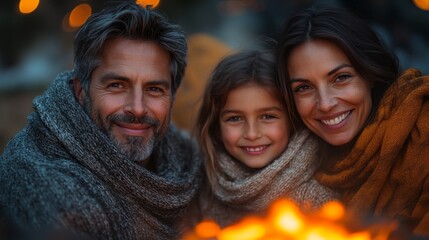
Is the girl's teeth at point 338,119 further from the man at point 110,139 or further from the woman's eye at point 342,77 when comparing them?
the man at point 110,139

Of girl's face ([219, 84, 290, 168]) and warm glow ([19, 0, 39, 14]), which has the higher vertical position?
warm glow ([19, 0, 39, 14])

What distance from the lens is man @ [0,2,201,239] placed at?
2510mm

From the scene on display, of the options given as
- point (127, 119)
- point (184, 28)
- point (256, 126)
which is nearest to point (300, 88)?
point (256, 126)

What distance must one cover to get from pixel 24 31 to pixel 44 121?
7.11 metres

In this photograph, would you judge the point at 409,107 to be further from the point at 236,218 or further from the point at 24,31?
the point at 24,31

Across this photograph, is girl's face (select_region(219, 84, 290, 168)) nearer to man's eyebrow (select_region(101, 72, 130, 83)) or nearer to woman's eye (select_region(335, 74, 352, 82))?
woman's eye (select_region(335, 74, 352, 82))

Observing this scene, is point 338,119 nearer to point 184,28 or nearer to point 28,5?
point 28,5

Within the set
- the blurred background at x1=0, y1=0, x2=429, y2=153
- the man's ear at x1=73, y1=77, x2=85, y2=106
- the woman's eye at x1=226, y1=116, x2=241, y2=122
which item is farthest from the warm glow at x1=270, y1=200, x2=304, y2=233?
the blurred background at x1=0, y1=0, x2=429, y2=153

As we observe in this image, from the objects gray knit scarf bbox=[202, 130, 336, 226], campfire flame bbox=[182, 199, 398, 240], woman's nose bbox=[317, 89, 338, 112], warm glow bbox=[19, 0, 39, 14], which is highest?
warm glow bbox=[19, 0, 39, 14]

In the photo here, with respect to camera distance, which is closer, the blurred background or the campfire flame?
the campfire flame

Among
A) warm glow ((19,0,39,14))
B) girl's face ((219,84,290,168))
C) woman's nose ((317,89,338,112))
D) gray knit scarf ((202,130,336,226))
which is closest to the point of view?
woman's nose ((317,89,338,112))

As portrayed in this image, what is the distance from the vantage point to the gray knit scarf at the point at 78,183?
2.40 metres

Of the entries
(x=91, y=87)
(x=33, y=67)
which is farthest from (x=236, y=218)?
(x=33, y=67)

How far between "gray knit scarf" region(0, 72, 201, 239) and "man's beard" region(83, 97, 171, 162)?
0.41 feet
